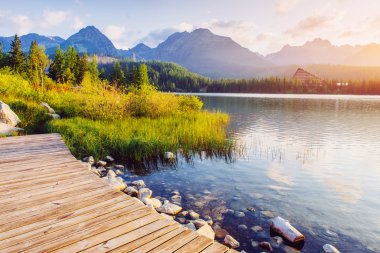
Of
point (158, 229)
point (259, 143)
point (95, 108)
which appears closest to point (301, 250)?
point (158, 229)

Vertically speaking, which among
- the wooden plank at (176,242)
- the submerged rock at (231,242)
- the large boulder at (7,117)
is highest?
the large boulder at (7,117)

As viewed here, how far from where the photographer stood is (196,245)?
12.9 ft

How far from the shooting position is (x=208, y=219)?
712 cm

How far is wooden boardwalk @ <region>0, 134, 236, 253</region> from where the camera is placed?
3828 millimetres

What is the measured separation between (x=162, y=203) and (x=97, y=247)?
445cm

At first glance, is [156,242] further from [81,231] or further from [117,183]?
[117,183]

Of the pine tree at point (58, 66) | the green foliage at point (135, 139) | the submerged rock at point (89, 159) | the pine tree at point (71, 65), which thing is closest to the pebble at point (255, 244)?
the green foliage at point (135, 139)

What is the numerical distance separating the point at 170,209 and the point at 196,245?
11.6 ft

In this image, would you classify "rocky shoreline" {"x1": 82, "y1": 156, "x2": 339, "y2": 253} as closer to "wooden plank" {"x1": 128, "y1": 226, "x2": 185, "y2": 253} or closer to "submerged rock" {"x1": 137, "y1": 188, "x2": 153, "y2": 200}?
"submerged rock" {"x1": 137, "y1": 188, "x2": 153, "y2": 200}

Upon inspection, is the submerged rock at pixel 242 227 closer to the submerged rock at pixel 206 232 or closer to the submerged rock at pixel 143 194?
the submerged rock at pixel 206 232

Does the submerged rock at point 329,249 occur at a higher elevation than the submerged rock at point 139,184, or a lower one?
lower

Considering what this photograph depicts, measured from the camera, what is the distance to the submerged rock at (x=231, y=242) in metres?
5.97

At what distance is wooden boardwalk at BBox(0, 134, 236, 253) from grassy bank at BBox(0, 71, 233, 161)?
5.89 meters

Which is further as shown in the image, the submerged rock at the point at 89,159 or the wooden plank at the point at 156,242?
the submerged rock at the point at 89,159
